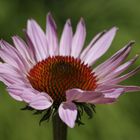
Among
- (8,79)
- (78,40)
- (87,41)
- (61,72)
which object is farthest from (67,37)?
(87,41)

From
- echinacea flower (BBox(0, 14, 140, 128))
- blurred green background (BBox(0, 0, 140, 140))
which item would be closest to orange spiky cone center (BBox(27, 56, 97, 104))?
echinacea flower (BBox(0, 14, 140, 128))

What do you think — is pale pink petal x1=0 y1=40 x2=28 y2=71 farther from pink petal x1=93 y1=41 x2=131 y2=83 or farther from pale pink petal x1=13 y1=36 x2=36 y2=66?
pink petal x1=93 y1=41 x2=131 y2=83

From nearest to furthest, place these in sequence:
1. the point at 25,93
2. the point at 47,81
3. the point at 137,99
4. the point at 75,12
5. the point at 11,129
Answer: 1. the point at 25,93
2. the point at 47,81
3. the point at 11,129
4. the point at 137,99
5. the point at 75,12

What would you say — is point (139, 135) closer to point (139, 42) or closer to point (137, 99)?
point (137, 99)

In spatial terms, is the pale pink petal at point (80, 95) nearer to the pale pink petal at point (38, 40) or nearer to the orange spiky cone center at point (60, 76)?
the orange spiky cone center at point (60, 76)

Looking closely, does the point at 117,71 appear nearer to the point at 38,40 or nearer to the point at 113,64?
the point at 113,64

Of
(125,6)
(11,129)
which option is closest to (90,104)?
(11,129)
